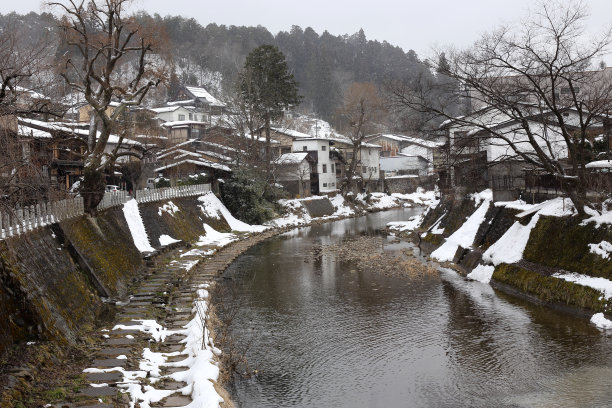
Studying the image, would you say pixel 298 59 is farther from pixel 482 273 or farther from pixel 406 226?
pixel 482 273

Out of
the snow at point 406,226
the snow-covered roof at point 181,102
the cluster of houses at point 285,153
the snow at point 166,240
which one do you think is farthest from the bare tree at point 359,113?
the snow at point 166,240

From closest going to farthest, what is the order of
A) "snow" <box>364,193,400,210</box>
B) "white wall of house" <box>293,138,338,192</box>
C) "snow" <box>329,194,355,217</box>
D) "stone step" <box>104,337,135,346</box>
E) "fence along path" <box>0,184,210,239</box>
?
"fence along path" <box>0,184,210,239</box> < "stone step" <box>104,337,135,346</box> < "snow" <box>329,194,355,217</box> < "white wall of house" <box>293,138,338,192</box> < "snow" <box>364,193,400,210</box>

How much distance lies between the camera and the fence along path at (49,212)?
40.3 ft

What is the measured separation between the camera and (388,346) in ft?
44.5

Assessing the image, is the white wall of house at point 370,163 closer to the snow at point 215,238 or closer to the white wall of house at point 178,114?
the white wall of house at point 178,114

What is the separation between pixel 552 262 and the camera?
1772cm

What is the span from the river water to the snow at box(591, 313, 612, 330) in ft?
1.00

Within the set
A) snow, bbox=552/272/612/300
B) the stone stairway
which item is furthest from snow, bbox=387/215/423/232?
snow, bbox=552/272/612/300

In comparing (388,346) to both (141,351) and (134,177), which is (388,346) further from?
(134,177)

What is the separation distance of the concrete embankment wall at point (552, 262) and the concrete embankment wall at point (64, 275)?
1416cm

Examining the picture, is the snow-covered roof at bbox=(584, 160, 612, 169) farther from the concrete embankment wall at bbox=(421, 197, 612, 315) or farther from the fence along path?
the fence along path

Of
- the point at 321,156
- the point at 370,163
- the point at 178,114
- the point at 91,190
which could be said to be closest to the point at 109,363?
the point at 91,190

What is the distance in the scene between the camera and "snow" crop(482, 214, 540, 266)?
20.0m

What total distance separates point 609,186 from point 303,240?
2189 centimetres
